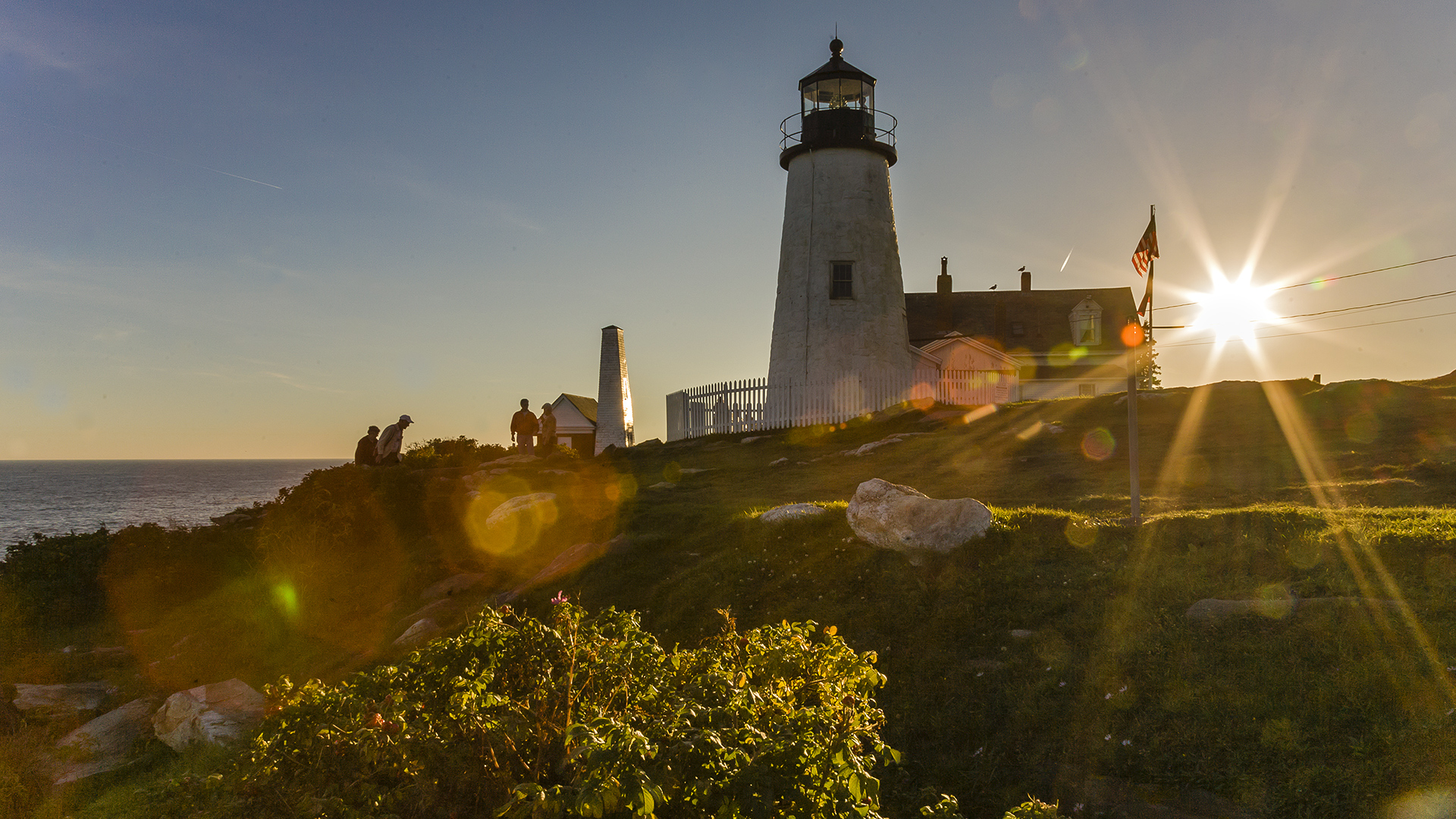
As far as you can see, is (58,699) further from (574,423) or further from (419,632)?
(574,423)

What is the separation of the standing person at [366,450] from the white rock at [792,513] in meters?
10.2

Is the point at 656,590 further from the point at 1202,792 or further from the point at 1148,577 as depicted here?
the point at 1202,792

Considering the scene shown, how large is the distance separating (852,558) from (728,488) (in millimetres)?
7867

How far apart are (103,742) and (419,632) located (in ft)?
12.3

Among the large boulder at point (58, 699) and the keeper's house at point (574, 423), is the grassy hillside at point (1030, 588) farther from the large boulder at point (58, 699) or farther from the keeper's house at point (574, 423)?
the keeper's house at point (574, 423)

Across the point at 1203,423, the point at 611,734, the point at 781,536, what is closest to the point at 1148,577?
the point at 781,536

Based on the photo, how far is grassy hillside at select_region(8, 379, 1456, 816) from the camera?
6.23 metres

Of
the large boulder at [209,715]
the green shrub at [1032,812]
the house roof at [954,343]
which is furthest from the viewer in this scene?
the house roof at [954,343]

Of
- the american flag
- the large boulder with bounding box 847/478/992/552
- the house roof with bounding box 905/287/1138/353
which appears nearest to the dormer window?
the house roof with bounding box 905/287/1138/353

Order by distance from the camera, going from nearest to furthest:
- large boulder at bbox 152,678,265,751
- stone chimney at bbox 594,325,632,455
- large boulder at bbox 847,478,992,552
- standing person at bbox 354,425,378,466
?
large boulder at bbox 152,678,265,751 < large boulder at bbox 847,478,992,552 < standing person at bbox 354,425,378,466 < stone chimney at bbox 594,325,632,455

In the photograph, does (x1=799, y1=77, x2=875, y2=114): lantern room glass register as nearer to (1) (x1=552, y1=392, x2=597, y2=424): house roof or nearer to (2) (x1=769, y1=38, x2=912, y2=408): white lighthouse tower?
(2) (x1=769, y1=38, x2=912, y2=408): white lighthouse tower

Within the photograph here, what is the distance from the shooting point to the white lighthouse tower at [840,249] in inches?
1112

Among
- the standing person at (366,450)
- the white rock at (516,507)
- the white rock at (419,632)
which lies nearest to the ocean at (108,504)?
the standing person at (366,450)

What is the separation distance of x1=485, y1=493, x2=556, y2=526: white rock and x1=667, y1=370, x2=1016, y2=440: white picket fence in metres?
13.7
